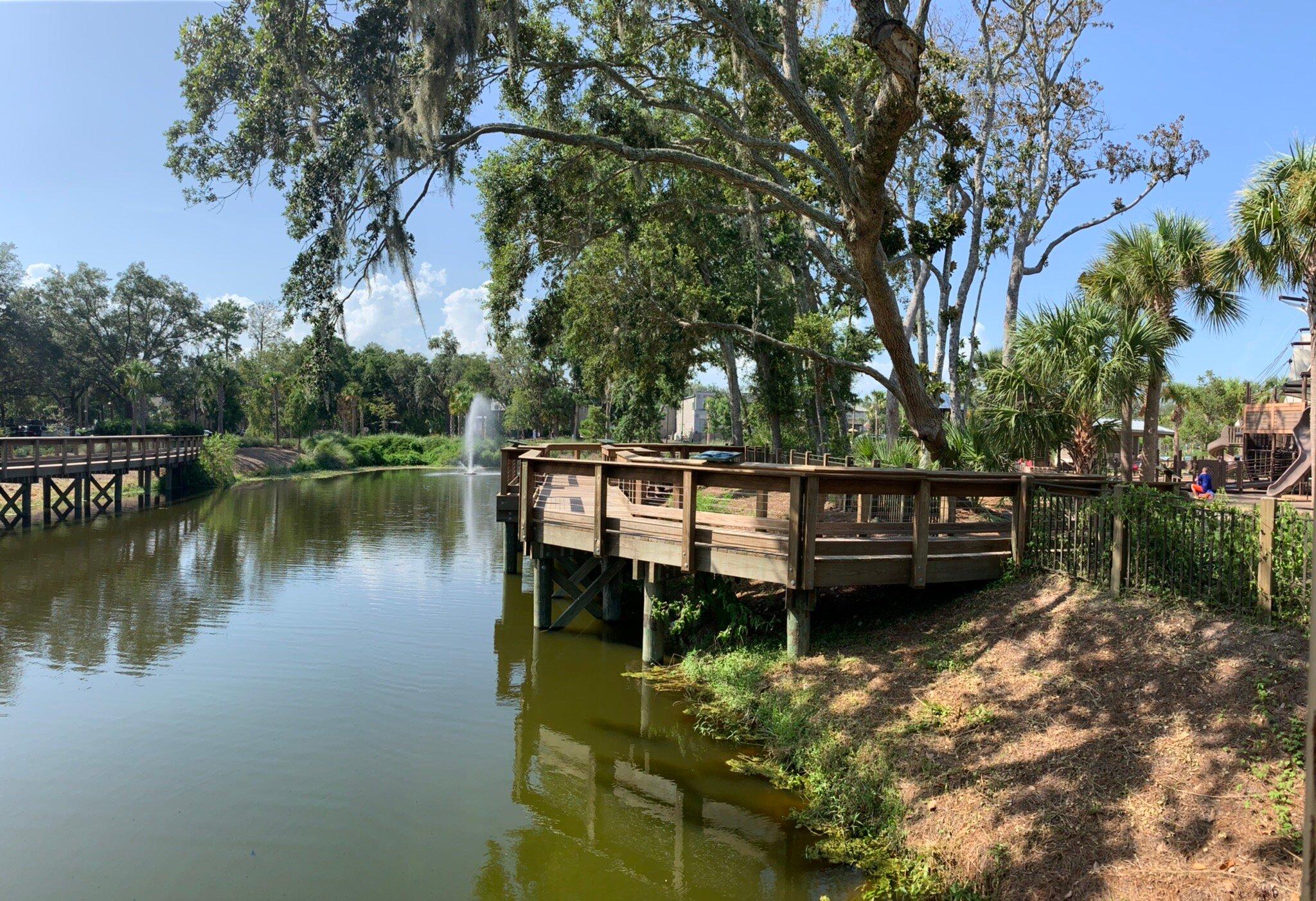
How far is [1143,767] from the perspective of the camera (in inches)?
217

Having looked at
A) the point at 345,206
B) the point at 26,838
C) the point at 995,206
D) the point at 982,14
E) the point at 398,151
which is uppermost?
the point at 982,14

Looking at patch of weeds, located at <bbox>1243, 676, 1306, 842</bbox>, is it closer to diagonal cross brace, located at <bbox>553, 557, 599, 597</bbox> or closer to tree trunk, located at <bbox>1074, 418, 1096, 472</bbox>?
tree trunk, located at <bbox>1074, 418, 1096, 472</bbox>

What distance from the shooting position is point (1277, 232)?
32.8 feet

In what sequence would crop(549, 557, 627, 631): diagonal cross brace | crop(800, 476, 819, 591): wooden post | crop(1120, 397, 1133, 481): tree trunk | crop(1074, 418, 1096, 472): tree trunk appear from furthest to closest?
crop(1074, 418, 1096, 472): tree trunk < crop(549, 557, 627, 631): diagonal cross brace < crop(1120, 397, 1133, 481): tree trunk < crop(800, 476, 819, 591): wooden post

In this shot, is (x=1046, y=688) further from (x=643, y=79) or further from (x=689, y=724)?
(x=643, y=79)

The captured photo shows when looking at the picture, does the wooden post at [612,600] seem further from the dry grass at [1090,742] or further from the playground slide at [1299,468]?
the playground slide at [1299,468]

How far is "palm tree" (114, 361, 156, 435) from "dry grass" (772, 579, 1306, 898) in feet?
169

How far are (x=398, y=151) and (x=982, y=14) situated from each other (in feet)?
48.6

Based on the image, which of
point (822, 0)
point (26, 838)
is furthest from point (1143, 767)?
point (822, 0)

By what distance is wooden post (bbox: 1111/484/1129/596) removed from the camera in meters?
7.82

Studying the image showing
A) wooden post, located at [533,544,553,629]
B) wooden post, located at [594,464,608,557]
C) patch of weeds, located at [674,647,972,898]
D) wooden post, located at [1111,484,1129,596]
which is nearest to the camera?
patch of weeds, located at [674,647,972,898]

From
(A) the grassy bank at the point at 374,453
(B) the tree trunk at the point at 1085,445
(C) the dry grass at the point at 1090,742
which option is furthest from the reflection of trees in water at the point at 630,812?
(A) the grassy bank at the point at 374,453

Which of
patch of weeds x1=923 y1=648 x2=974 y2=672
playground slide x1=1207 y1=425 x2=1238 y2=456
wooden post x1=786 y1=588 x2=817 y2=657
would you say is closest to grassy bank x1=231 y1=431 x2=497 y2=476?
playground slide x1=1207 y1=425 x2=1238 y2=456

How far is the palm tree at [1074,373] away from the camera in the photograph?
10.7 m
